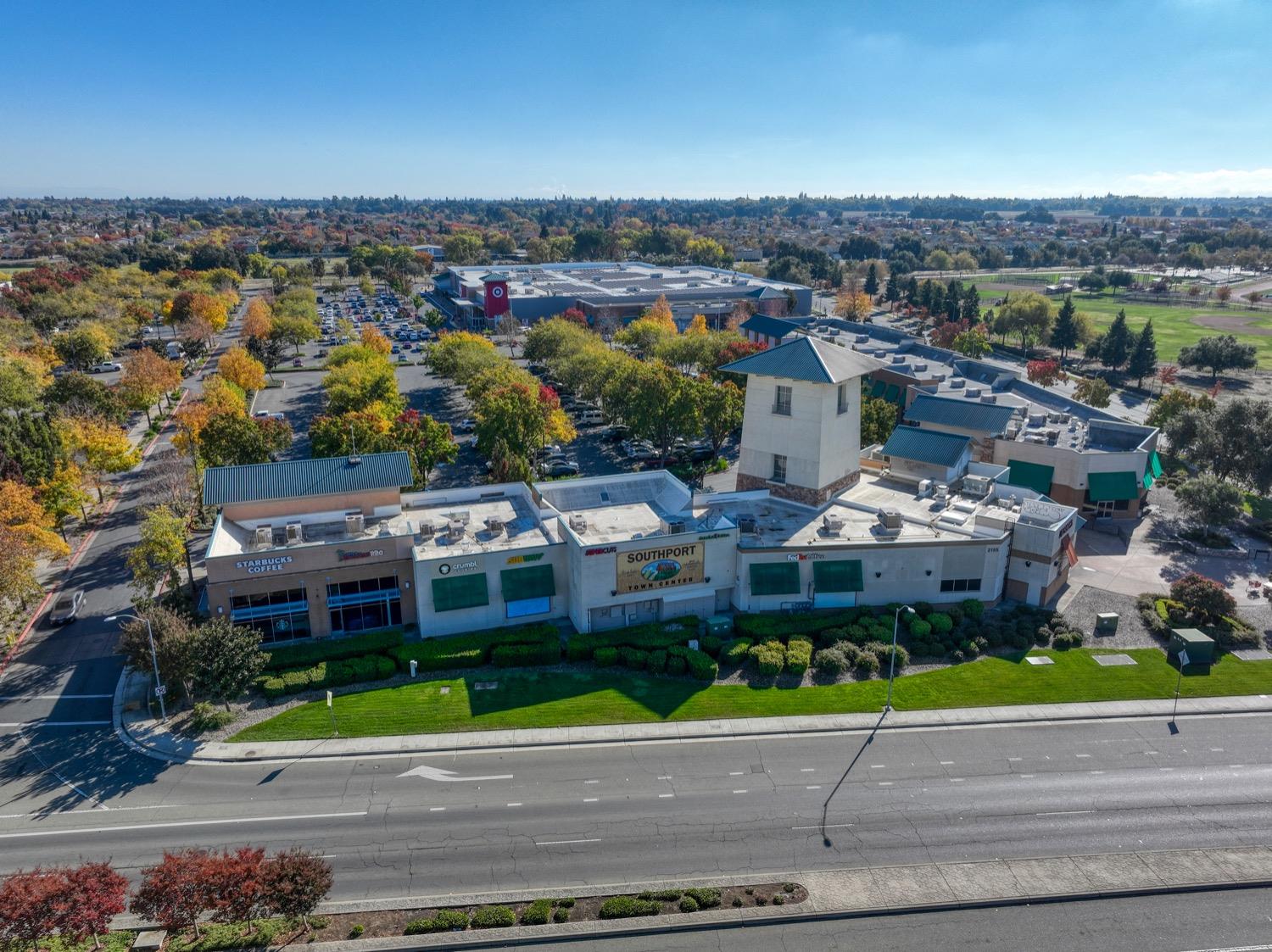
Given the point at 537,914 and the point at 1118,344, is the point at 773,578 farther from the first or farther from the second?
the point at 1118,344

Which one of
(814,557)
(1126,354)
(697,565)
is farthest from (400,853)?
(1126,354)

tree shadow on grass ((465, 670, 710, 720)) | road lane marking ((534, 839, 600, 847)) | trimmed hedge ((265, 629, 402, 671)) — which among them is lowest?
road lane marking ((534, 839, 600, 847))

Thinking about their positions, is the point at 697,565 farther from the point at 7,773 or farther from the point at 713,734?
the point at 7,773

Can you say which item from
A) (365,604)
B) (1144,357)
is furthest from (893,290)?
(365,604)

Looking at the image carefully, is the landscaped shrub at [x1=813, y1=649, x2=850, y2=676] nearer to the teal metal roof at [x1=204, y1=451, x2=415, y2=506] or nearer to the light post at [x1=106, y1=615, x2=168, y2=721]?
the teal metal roof at [x1=204, y1=451, x2=415, y2=506]

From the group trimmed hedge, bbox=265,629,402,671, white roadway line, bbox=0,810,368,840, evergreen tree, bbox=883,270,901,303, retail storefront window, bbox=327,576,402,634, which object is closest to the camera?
white roadway line, bbox=0,810,368,840

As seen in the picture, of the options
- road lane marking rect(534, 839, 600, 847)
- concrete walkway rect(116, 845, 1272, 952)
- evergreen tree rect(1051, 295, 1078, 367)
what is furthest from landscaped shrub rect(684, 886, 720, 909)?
evergreen tree rect(1051, 295, 1078, 367)
